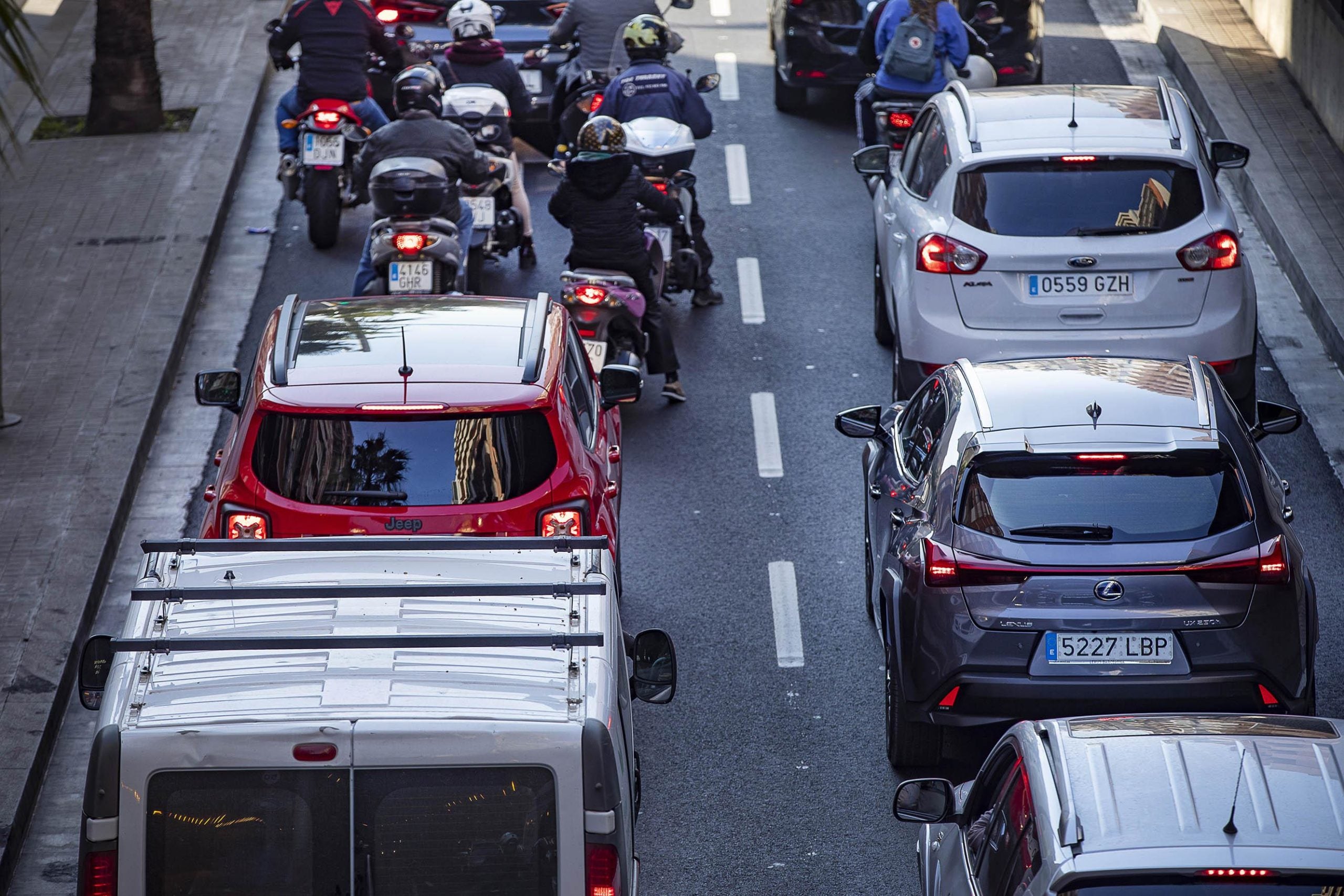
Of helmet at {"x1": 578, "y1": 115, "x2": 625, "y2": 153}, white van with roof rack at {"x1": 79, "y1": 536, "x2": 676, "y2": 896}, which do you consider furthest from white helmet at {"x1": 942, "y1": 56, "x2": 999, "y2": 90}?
white van with roof rack at {"x1": 79, "y1": 536, "x2": 676, "y2": 896}

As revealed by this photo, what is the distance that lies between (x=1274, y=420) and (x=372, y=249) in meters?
6.11

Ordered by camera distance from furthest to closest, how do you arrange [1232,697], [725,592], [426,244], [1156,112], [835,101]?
[835,101] → [426,244] → [1156,112] → [725,592] → [1232,697]

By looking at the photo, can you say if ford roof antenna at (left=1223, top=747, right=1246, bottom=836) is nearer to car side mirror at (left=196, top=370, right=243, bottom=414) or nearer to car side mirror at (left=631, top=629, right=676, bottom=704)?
car side mirror at (left=631, top=629, right=676, bottom=704)

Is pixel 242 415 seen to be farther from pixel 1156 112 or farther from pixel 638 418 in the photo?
pixel 1156 112

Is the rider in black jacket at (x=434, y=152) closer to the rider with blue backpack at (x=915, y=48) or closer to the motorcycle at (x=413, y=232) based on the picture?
the motorcycle at (x=413, y=232)

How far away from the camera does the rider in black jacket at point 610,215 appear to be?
12.8 m

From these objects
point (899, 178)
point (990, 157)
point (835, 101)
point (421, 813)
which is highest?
point (421, 813)

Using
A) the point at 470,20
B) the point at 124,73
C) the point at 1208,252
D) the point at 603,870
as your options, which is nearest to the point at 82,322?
the point at 470,20

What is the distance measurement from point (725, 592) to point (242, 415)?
128 inches

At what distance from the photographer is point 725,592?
10648 mm

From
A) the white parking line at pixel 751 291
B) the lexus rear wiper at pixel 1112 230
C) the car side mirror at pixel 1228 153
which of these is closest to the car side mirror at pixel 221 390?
the lexus rear wiper at pixel 1112 230

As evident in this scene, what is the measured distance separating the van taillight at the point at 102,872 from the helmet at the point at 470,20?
12518 mm

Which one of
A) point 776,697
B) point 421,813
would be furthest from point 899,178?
point 421,813

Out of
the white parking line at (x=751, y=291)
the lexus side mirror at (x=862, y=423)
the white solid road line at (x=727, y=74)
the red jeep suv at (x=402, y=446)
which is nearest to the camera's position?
the red jeep suv at (x=402, y=446)
